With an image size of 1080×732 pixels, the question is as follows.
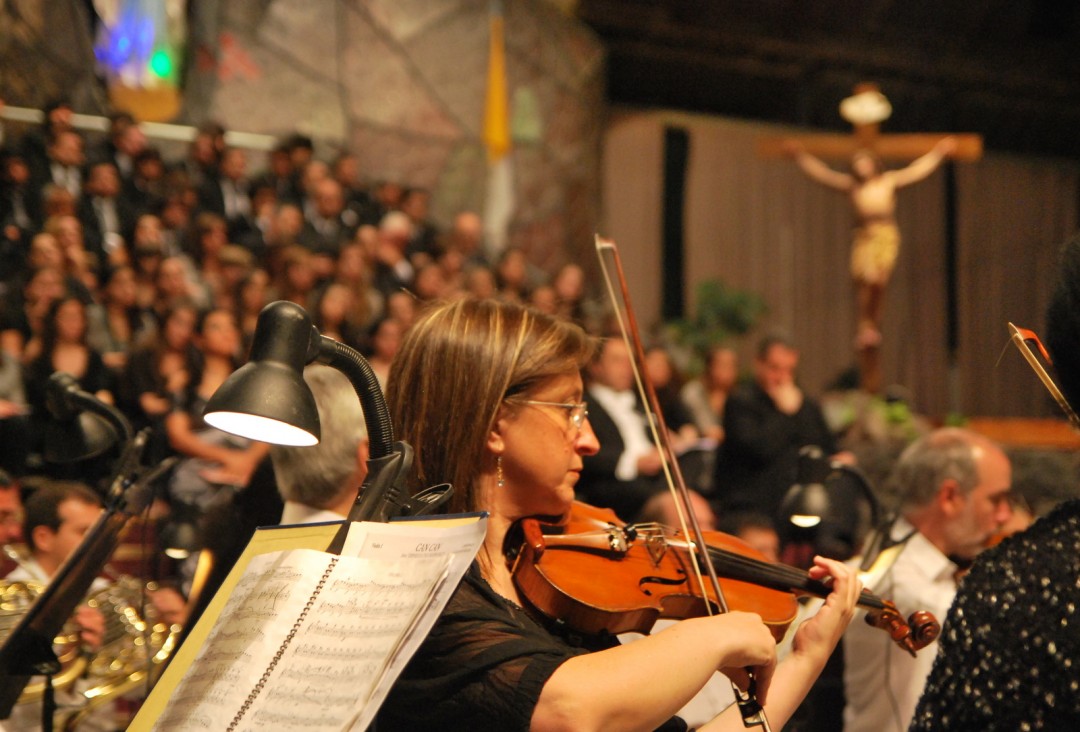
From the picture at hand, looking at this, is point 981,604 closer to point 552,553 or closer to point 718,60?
point 552,553

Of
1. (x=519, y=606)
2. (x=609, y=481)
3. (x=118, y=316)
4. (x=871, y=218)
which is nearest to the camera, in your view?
(x=519, y=606)

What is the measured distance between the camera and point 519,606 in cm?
169

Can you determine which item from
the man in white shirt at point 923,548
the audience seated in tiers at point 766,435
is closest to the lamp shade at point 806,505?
the man in white shirt at point 923,548

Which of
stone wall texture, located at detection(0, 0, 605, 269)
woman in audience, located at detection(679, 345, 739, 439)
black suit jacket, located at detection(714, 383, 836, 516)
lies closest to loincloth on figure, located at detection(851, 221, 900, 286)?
stone wall texture, located at detection(0, 0, 605, 269)

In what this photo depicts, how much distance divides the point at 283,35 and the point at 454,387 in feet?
27.7

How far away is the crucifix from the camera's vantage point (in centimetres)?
909

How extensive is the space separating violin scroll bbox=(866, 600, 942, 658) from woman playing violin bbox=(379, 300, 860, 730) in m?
0.13

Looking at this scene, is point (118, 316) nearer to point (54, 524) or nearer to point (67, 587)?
point (54, 524)

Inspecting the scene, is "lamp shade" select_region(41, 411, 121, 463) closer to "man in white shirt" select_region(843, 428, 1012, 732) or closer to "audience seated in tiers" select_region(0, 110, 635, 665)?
"audience seated in tiers" select_region(0, 110, 635, 665)

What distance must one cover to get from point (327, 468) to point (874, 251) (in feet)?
26.6

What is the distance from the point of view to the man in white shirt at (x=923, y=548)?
2.83 meters

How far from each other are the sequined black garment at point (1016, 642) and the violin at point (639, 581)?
509mm

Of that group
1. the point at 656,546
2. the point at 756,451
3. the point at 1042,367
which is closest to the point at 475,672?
the point at 656,546

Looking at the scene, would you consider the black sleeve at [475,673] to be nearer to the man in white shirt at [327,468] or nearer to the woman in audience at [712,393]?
the man in white shirt at [327,468]
